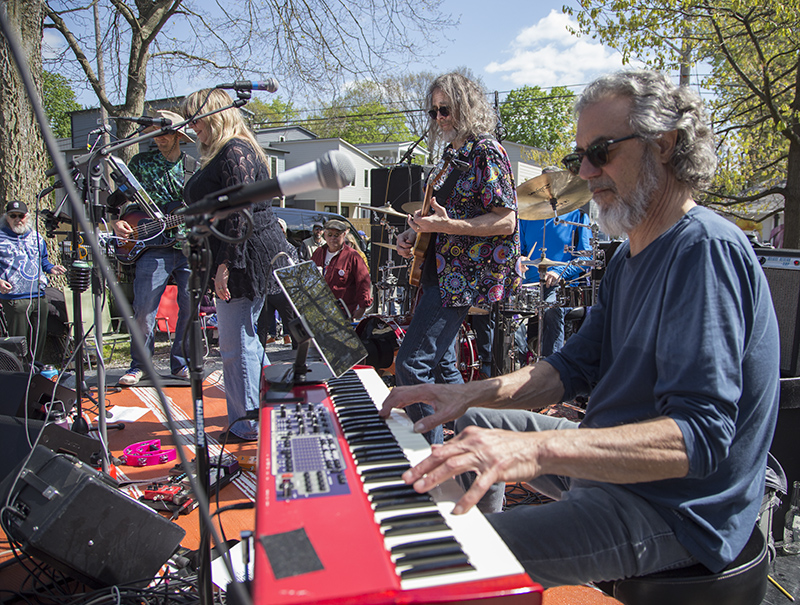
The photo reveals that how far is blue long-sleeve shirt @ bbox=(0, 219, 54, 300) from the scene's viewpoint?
5.85 m

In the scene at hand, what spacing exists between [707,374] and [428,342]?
1.65m

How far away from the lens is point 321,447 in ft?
4.54

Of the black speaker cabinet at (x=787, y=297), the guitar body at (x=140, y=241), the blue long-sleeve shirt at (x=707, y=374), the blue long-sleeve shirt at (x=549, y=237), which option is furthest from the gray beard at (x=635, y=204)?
the blue long-sleeve shirt at (x=549, y=237)

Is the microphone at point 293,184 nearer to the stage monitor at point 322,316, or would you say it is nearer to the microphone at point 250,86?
the stage monitor at point 322,316

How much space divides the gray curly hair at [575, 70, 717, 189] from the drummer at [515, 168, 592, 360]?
3.68 metres

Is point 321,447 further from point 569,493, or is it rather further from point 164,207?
point 164,207

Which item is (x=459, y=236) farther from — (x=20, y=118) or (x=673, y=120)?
(x=20, y=118)

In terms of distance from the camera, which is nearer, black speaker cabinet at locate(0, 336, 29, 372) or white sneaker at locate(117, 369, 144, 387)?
black speaker cabinet at locate(0, 336, 29, 372)

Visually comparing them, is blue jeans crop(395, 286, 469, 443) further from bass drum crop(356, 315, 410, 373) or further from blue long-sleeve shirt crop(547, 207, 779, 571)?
bass drum crop(356, 315, 410, 373)

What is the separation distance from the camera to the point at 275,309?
7.31 m

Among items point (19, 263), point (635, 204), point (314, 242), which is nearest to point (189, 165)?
point (19, 263)

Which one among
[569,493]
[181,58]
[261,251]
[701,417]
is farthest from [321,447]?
[181,58]

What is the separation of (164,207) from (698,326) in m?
4.53

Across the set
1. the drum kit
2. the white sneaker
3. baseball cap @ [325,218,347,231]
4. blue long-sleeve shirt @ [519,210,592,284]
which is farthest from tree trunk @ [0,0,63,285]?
blue long-sleeve shirt @ [519,210,592,284]
